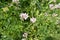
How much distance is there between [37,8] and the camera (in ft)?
14.4

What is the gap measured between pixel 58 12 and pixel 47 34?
553mm

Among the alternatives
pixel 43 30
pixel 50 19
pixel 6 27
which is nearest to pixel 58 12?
pixel 50 19

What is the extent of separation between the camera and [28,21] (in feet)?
13.9

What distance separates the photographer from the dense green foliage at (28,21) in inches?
159

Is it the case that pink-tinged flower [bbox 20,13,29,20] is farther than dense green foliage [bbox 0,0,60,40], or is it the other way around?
pink-tinged flower [bbox 20,13,29,20]

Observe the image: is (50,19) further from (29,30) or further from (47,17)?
(29,30)

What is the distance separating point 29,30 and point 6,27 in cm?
39

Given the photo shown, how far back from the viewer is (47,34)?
13.4 ft

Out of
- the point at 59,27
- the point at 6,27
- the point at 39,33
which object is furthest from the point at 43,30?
the point at 6,27

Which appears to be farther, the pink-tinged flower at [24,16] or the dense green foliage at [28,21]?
the pink-tinged flower at [24,16]

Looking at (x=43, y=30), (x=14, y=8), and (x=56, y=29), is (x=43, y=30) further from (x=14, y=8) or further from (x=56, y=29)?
(x=14, y=8)

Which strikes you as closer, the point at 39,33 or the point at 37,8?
the point at 39,33

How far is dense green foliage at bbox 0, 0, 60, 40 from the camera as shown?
13.2 feet

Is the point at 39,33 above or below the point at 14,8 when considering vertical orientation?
below
